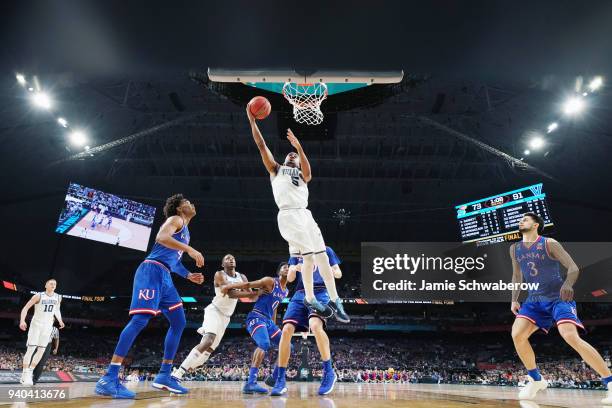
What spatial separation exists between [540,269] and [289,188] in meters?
3.17

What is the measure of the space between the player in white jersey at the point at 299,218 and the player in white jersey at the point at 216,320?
1976 mm

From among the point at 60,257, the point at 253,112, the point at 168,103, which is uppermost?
the point at 168,103

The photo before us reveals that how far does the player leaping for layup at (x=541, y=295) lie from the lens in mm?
4848

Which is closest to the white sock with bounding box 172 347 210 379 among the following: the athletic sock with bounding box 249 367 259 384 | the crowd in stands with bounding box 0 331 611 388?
the athletic sock with bounding box 249 367 259 384

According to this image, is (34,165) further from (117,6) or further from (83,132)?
(117,6)

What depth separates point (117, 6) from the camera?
7.96 feet

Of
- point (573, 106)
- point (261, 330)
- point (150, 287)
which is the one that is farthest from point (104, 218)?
point (573, 106)

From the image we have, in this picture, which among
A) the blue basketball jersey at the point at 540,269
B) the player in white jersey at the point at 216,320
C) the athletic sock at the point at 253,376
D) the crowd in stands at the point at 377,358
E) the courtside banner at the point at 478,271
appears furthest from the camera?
the crowd in stands at the point at 377,358

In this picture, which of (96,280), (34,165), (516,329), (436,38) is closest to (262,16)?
(436,38)

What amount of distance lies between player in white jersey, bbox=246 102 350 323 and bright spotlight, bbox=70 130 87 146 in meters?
15.8

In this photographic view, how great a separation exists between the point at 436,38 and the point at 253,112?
2.42 metres

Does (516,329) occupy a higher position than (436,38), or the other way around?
(436,38)

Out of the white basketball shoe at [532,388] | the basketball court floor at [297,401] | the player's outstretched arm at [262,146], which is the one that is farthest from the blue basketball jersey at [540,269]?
the player's outstretched arm at [262,146]

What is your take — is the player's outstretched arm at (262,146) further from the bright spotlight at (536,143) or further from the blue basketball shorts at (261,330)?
the bright spotlight at (536,143)
